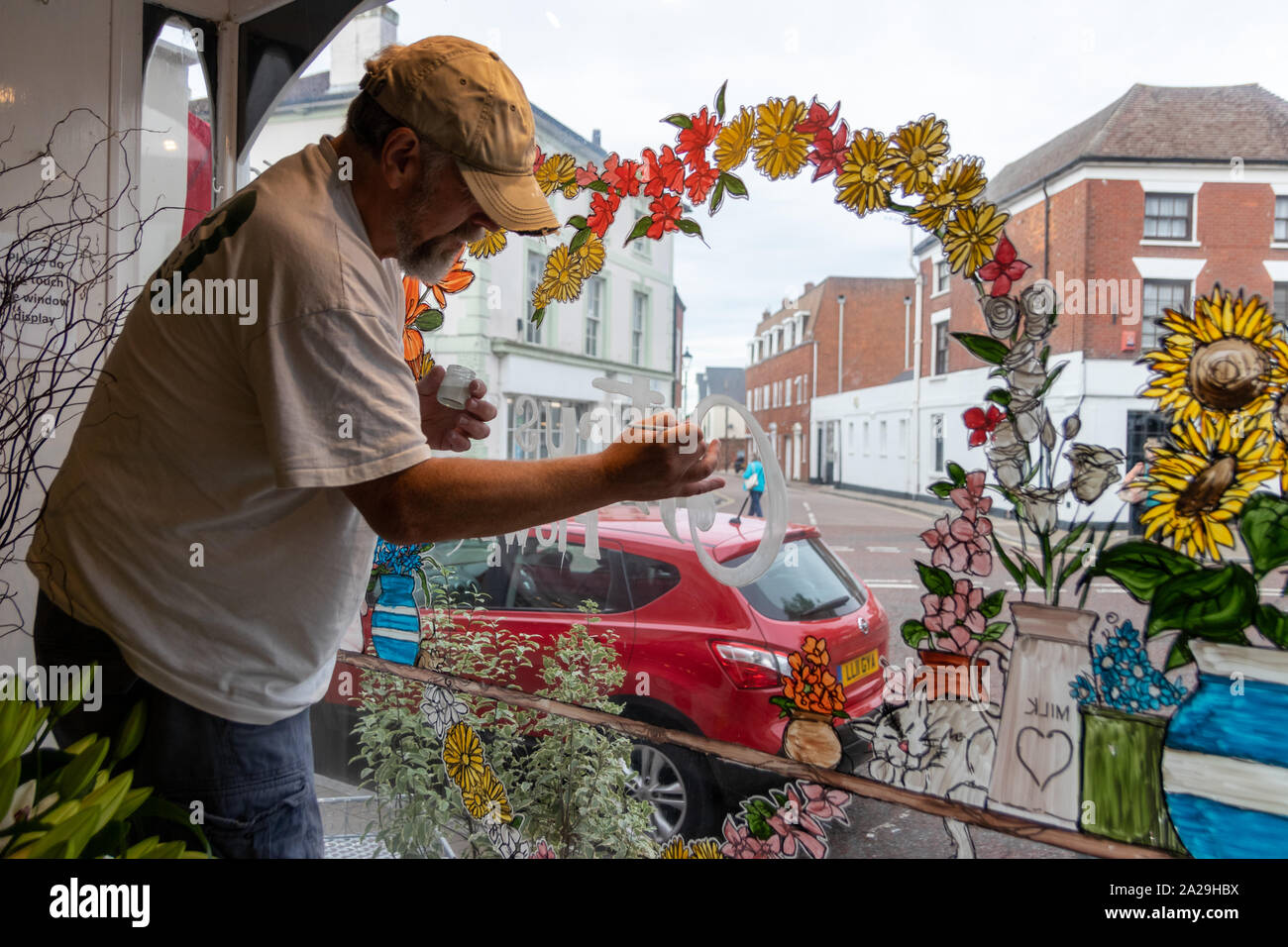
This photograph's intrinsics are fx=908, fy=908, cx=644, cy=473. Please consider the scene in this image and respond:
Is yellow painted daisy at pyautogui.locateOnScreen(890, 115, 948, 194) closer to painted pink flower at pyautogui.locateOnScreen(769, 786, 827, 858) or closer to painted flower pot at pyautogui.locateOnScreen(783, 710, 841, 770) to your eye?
painted flower pot at pyautogui.locateOnScreen(783, 710, 841, 770)

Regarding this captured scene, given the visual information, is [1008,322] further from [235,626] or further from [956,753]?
[235,626]

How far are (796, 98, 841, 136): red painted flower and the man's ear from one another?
116 cm

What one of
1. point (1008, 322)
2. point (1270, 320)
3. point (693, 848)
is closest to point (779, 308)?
point (1008, 322)

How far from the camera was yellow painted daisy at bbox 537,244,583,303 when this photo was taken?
2.54 m

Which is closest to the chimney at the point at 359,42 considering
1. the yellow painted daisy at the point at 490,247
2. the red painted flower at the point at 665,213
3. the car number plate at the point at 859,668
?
the yellow painted daisy at the point at 490,247

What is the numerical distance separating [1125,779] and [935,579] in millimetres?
515

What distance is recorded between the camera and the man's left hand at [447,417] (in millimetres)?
1549

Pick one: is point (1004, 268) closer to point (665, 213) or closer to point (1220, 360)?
point (1220, 360)

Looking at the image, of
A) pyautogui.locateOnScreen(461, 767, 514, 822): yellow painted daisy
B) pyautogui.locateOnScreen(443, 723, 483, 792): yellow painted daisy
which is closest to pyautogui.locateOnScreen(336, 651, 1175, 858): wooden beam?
pyautogui.locateOnScreen(443, 723, 483, 792): yellow painted daisy

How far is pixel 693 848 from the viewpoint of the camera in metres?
2.27

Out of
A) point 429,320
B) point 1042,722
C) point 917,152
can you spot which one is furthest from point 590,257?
point 1042,722

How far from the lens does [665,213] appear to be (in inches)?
91.9

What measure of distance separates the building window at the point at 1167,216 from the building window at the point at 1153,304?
0.32 ft

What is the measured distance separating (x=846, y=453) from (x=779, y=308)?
420 mm
